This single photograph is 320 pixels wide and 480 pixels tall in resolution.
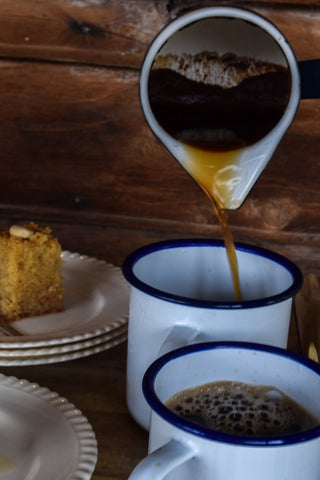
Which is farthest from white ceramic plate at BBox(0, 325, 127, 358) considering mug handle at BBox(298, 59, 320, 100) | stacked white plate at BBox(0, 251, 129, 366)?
mug handle at BBox(298, 59, 320, 100)

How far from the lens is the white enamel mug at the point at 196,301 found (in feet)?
2.16

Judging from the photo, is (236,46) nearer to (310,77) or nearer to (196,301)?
(310,77)

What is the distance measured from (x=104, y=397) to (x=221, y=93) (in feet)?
1.27

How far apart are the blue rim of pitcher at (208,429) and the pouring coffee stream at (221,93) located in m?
0.24

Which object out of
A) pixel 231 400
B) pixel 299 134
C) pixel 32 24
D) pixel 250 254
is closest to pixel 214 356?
pixel 231 400

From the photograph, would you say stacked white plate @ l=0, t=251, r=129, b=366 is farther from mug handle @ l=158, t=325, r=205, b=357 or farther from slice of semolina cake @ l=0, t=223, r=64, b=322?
mug handle @ l=158, t=325, r=205, b=357

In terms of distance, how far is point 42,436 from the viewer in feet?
2.18

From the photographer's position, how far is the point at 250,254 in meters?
0.83

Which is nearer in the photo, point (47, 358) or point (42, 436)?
point (42, 436)

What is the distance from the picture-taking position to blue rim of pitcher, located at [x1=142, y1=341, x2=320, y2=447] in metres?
0.47

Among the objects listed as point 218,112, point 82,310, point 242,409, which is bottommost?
point 82,310

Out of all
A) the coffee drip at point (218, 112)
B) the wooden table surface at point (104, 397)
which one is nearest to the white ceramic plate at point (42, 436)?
the wooden table surface at point (104, 397)

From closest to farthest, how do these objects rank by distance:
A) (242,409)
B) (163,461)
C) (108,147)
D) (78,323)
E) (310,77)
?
(163,461) → (242,409) → (310,77) → (78,323) → (108,147)

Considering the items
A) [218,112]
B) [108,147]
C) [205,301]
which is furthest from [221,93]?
[108,147]
